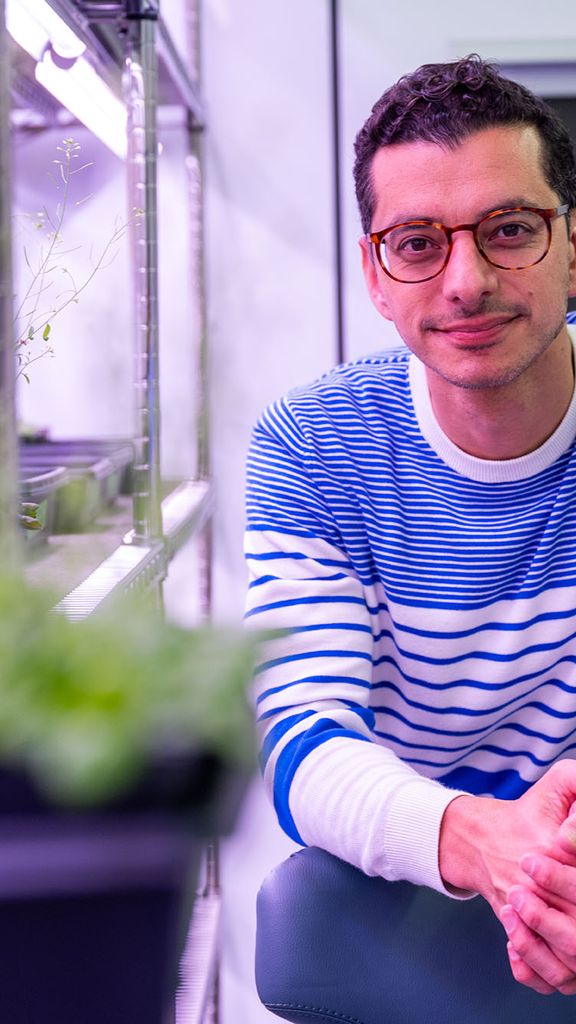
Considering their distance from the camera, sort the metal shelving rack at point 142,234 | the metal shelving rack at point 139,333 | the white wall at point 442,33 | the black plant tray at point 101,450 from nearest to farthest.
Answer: the metal shelving rack at point 139,333 → the metal shelving rack at point 142,234 → the black plant tray at point 101,450 → the white wall at point 442,33

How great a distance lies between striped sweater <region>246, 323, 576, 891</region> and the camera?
4.32ft

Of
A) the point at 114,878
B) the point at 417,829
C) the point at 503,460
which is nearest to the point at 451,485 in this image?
the point at 503,460

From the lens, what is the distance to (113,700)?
41 cm

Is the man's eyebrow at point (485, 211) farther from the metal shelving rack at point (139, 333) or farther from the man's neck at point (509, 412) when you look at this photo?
the metal shelving rack at point (139, 333)

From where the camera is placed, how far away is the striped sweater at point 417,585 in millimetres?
1315

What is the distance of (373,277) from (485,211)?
235 mm

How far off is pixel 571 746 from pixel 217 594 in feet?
4.39

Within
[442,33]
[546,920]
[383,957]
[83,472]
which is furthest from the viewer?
[442,33]

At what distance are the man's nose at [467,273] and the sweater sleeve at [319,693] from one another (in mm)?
271

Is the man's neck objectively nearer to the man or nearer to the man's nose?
the man

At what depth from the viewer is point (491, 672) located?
136cm

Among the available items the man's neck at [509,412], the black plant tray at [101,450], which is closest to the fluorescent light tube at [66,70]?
the black plant tray at [101,450]

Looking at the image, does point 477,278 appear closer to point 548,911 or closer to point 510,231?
point 510,231

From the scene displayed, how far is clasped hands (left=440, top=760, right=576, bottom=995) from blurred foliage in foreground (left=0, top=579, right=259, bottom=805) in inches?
29.9
